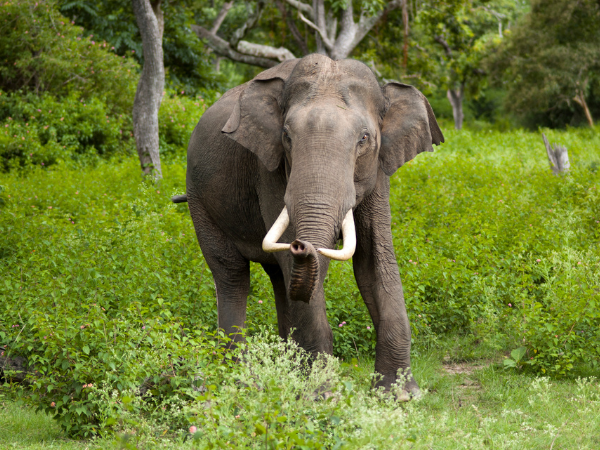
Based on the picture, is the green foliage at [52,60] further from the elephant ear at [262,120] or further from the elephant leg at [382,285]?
the elephant leg at [382,285]

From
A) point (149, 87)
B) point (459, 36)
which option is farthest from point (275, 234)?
point (459, 36)

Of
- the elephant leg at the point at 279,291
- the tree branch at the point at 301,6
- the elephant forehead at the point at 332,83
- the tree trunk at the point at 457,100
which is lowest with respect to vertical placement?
the tree trunk at the point at 457,100

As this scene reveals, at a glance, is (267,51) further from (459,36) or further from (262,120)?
(262,120)

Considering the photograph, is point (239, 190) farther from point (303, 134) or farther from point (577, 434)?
point (577, 434)

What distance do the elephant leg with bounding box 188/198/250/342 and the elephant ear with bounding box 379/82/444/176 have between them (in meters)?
1.82

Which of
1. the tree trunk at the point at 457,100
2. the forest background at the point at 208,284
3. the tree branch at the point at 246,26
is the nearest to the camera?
the forest background at the point at 208,284

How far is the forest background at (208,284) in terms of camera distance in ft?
12.1

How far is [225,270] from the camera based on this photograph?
6.11 metres

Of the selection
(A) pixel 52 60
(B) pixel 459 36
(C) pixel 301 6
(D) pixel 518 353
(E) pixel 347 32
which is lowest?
(D) pixel 518 353

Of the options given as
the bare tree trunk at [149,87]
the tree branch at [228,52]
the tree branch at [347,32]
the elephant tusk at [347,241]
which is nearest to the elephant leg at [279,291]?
the elephant tusk at [347,241]

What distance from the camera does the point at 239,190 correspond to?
18.5ft

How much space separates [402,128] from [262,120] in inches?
37.5

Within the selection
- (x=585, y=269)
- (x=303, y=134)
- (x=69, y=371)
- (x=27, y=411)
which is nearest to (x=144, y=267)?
(x=27, y=411)

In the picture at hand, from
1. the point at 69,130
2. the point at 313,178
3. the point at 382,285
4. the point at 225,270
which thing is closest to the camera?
the point at 313,178
